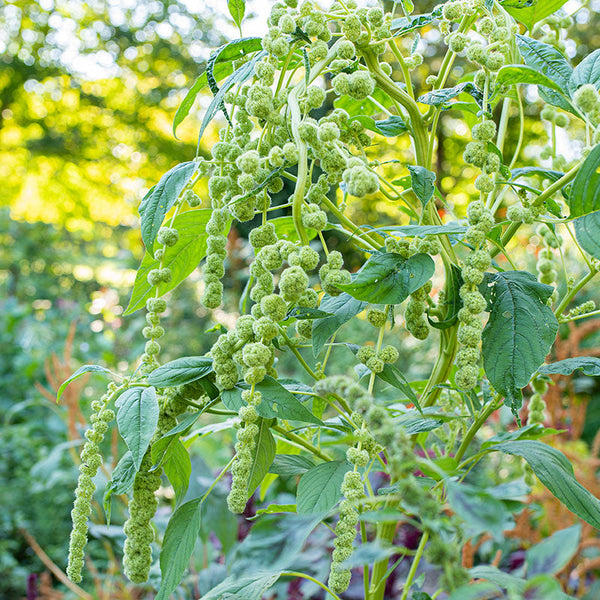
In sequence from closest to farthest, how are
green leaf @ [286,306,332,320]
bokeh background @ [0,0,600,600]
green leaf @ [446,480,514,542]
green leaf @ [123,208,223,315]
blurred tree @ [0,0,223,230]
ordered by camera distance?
green leaf @ [446,480,514,542] < green leaf @ [286,306,332,320] < green leaf @ [123,208,223,315] < bokeh background @ [0,0,600,600] < blurred tree @ [0,0,223,230]

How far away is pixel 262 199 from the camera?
521mm

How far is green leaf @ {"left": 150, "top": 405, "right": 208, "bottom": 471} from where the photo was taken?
20.0 inches

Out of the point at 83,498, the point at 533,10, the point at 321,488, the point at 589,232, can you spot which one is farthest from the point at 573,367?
the point at 83,498

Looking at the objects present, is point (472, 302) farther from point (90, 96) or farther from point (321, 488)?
point (90, 96)

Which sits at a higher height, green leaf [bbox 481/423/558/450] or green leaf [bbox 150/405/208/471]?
green leaf [bbox 150/405/208/471]

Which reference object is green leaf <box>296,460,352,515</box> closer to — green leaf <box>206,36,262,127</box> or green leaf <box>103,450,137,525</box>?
green leaf <box>103,450,137,525</box>

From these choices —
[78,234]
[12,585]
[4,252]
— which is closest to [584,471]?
[12,585]

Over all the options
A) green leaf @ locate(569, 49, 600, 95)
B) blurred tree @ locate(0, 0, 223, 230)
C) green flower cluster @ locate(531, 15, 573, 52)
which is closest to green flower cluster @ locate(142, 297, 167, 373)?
green leaf @ locate(569, 49, 600, 95)

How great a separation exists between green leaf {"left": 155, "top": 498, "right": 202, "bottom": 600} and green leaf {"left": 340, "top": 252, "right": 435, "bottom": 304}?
317mm

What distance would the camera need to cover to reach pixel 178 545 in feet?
1.93

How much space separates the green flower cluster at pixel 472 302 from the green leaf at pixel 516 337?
0.18 ft

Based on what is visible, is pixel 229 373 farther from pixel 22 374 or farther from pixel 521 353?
pixel 22 374

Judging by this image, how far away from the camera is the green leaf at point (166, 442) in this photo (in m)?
0.51

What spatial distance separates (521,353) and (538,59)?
0.99ft
